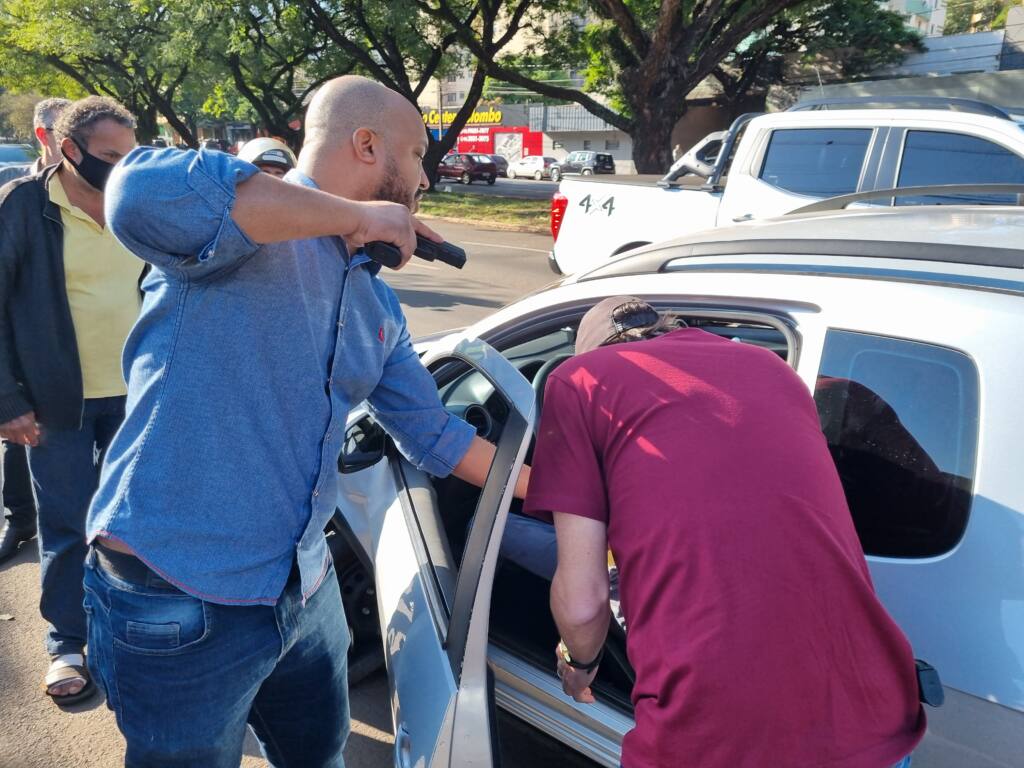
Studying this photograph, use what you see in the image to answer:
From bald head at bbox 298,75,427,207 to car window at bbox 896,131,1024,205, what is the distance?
206 inches

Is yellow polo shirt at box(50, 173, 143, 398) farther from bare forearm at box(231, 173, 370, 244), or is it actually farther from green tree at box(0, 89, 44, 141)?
green tree at box(0, 89, 44, 141)

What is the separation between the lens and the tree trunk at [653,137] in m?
15.1

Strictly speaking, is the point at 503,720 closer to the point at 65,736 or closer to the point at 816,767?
the point at 816,767

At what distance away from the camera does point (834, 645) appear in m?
1.27

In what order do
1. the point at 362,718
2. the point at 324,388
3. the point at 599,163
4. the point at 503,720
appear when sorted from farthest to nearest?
the point at 599,163 < the point at 362,718 < the point at 503,720 < the point at 324,388

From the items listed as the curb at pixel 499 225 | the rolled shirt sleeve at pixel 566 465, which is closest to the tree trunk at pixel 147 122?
the curb at pixel 499 225

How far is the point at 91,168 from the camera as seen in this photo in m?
2.51

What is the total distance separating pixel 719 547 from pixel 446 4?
20437 mm

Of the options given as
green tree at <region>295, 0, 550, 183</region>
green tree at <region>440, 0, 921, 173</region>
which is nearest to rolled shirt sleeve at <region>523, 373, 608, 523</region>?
green tree at <region>440, 0, 921, 173</region>

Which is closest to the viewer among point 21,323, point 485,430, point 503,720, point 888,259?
point 888,259

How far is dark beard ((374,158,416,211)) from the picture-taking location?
149cm

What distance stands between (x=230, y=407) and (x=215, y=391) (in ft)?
0.12

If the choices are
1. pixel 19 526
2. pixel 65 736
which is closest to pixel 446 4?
pixel 19 526

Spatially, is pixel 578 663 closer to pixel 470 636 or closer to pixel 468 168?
pixel 470 636
